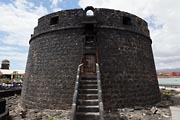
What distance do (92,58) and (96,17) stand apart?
2401mm

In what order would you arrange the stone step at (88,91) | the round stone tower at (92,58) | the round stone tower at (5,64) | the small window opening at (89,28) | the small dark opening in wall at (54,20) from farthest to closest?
the round stone tower at (5,64) < the small dark opening in wall at (54,20) < the small window opening at (89,28) < the round stone tower at (92,58) < the stone step at (88,91)

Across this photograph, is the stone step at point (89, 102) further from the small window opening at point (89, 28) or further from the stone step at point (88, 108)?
the small window opening at point (89, 28)

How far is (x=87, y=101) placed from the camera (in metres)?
6.78

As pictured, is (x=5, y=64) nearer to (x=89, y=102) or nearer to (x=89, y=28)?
(x=89, y=28)

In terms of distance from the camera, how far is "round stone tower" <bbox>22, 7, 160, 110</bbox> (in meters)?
9.72

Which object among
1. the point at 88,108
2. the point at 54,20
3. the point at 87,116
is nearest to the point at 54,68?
the point at 54,20

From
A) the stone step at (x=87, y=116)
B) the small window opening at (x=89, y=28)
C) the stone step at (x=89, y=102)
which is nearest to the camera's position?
the stone step at (x=87, y=116)

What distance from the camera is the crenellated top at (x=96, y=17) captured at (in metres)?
10.5

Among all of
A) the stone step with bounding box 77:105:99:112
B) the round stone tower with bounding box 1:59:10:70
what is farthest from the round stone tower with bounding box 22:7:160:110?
the round stone tower with bounding box 1:59:10:70

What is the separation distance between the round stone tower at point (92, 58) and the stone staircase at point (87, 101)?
5.65 ft

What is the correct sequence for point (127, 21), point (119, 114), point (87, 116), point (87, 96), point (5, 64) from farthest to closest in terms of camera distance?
point (5, 64) < point (127, 21) < point (119, 114) < point (87, 96) < point (87, 116)

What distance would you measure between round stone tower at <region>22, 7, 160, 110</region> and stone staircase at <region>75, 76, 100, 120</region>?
1.72 m

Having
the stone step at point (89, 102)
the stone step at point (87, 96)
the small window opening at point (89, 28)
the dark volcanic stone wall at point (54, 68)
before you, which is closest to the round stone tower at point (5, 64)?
the dark volcanic stone wall at point (54, 68)

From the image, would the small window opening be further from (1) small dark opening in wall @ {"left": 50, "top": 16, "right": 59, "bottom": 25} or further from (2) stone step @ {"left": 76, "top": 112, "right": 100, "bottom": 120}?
(2) stone step @ {"left": 76, "top": 112, "right": 100, "bottom": 120}
